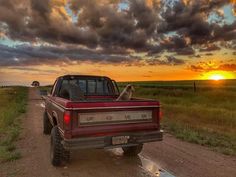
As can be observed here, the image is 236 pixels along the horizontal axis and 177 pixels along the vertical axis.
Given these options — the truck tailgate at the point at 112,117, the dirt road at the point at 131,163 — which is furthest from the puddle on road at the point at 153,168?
the truck tailgate at the point at 112,117

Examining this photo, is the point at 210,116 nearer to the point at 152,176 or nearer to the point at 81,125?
the point at 152,176

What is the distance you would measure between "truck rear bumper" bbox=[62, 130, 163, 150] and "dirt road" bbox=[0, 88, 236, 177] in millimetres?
705

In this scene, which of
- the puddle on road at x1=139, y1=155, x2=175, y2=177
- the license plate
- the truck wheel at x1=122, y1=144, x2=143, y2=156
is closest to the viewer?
the license plate

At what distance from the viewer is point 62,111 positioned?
5.22 meters

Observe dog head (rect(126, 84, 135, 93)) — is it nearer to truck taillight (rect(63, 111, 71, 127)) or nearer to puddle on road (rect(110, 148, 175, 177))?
puddle on road (rect(110, 148, 175, 177))

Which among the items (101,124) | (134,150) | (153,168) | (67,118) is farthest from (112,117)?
(134,150)

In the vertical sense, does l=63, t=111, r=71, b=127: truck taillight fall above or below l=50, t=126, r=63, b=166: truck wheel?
above

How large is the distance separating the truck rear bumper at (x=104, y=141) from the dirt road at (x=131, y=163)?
705 mm

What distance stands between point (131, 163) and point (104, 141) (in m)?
1.39

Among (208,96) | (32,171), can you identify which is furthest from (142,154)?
(208,96)

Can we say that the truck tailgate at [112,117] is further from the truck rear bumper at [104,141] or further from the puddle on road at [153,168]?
the puddle on road at [153,168]

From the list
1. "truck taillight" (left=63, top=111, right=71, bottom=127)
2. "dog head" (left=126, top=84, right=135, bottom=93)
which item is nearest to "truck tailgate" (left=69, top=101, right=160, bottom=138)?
"truck taillight" (left=63, top=111, right=71, bottom=127)

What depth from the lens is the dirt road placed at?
17.8 feet

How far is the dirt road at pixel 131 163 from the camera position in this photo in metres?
5.44
